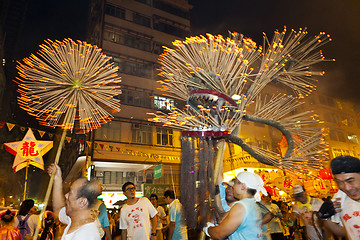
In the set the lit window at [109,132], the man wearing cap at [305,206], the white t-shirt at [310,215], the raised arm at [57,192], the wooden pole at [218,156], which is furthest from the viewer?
the lit window at [109,132]

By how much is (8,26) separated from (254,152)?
160ft

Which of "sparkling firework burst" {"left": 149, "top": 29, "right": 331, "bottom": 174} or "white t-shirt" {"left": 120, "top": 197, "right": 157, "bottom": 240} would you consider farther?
"white t-shirt" {"left": 120, "top": 197, "right": 157, "bottom": 240}

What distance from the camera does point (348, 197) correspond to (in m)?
2.78

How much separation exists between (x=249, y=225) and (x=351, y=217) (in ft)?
3.76

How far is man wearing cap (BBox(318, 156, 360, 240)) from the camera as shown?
257 centimetres

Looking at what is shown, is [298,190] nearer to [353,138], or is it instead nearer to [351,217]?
[351,217]

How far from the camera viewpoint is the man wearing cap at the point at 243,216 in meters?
2.53

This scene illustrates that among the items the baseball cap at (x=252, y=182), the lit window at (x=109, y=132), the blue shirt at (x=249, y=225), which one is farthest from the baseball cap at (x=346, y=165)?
the lit window at (x=109, y=132)

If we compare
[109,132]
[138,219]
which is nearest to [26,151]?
[138,219]

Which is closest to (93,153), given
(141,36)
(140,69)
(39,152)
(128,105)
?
(128,105)

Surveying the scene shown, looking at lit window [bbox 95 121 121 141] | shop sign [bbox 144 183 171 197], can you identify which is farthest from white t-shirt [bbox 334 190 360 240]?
lit window [bbox 95 121 121 141]

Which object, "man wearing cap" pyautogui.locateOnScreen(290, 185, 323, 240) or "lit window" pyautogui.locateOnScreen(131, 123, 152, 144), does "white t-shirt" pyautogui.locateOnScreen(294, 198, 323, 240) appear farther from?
"lit window" pyautogui.locateOnScreen(131, 123, 152, 144)

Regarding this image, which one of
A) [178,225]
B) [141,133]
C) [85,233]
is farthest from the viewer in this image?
[141,133]

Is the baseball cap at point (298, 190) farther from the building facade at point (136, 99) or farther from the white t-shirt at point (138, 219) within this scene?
the building facade at point (136, 99)
